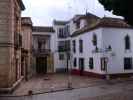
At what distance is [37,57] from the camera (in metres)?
40.6

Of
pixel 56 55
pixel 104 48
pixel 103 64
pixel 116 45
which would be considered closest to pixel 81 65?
pixel 56 55

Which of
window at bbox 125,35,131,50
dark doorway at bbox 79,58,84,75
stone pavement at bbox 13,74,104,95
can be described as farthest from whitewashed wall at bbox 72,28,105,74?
window at bbox 125,35,131,50

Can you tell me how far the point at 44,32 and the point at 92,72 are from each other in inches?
563

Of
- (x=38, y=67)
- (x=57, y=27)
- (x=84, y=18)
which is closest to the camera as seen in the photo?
(x=84, y=18)

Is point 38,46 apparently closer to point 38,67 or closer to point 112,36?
point 38,67

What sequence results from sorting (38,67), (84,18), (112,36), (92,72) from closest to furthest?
1. (112,36)
2. (92,72)
3. (84,18)
4. (38,67)

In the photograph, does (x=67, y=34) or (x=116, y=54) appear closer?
(x=116, y=54)

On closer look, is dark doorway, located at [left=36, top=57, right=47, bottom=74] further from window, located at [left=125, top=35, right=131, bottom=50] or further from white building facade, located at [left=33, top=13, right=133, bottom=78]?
window, located at [left=125, top=35, right=131, bottom=50]

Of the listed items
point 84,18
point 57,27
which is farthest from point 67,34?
point 84,18

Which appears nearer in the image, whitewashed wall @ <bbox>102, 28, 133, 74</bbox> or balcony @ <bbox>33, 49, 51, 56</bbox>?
whitewashed wall @ <bbox>102, 28, 133, 74</bbox>

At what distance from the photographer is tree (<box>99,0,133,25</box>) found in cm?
1240

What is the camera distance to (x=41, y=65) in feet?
135

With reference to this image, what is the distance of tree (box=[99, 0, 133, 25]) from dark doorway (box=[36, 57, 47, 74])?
2826 centimetres

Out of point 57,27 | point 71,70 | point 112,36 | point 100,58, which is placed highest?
point 57,27
